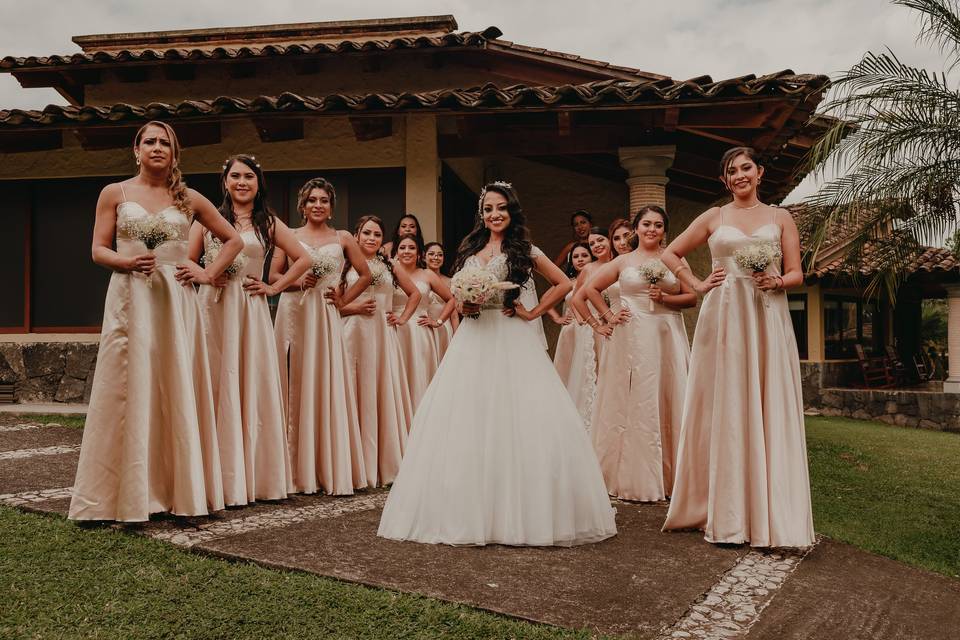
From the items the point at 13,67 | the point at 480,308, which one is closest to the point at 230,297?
the point at 480,308

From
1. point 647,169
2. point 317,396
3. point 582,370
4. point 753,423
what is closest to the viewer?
point 753,423

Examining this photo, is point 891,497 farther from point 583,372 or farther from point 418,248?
point 418,248

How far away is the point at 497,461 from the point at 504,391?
431 millimetres

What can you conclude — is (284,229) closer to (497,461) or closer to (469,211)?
(497,461)

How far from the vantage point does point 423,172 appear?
416 inches

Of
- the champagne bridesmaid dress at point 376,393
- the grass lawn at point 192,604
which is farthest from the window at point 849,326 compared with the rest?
the grass lawn at point 192,604

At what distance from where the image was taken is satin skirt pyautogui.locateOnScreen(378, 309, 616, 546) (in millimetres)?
4590

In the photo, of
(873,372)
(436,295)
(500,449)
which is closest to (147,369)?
(500,449)

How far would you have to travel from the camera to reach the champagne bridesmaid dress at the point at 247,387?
5482 millimetres

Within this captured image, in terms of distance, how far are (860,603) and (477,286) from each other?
2.68 metres

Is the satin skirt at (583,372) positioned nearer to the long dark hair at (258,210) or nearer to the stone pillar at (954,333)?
the long dark hair at (258,210)

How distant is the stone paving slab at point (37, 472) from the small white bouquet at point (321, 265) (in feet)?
7.66

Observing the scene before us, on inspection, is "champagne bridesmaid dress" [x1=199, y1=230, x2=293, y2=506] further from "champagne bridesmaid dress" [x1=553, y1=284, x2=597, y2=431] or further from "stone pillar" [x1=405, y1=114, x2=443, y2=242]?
"stone pillar" [x1=405, y1=114, x2=443, y2=242]

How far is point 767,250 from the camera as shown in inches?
191
